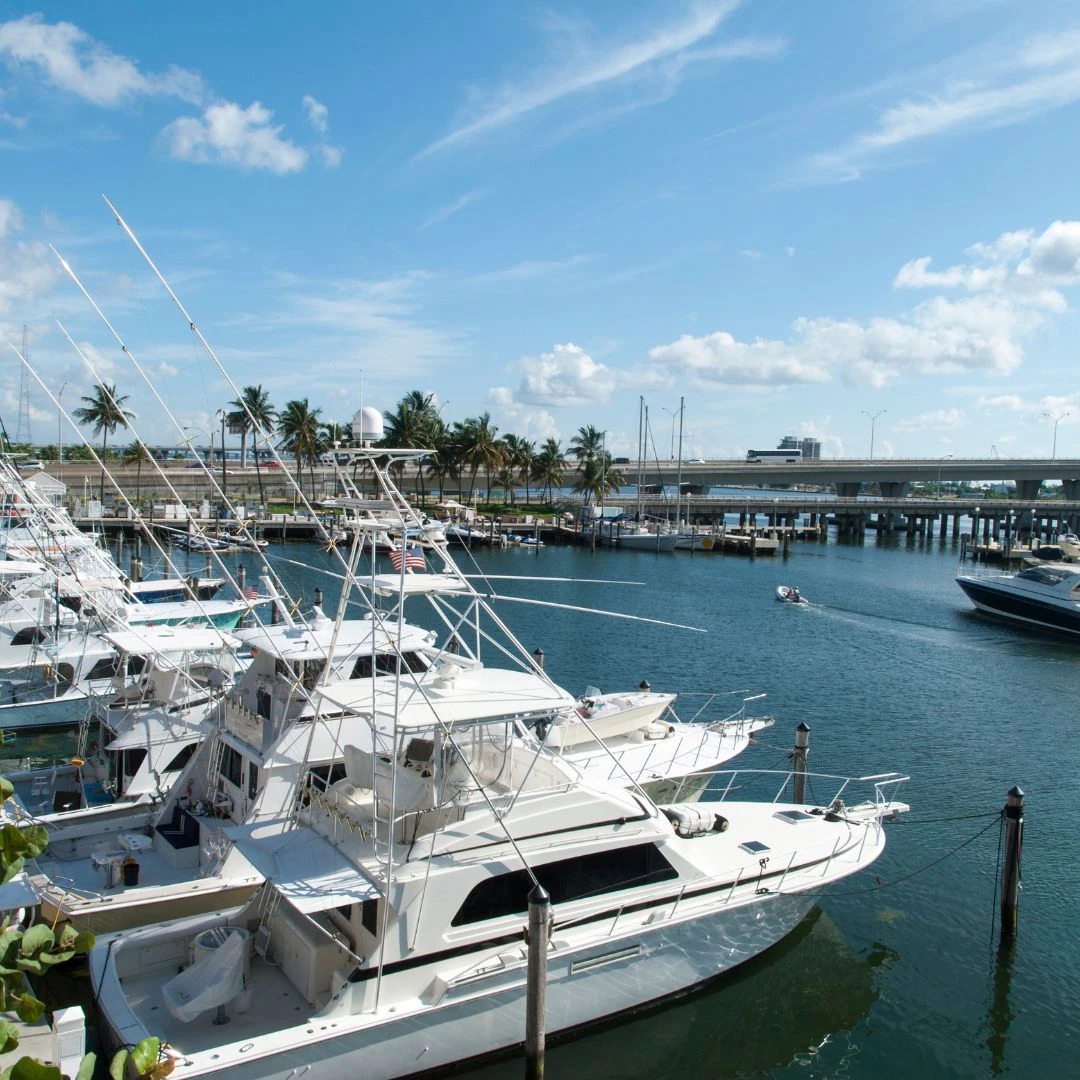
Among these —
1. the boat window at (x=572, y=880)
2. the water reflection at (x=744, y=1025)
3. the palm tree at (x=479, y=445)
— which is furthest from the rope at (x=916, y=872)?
the palm tree at (x=479, y=445)

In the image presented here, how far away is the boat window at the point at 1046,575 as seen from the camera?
2094 inches

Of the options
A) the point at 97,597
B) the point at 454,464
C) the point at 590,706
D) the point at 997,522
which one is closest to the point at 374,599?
the point at 590,706

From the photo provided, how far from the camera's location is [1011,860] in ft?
53.1

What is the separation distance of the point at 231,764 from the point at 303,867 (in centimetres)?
490

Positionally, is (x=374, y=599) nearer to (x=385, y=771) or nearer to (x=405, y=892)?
(x=385, y=771)

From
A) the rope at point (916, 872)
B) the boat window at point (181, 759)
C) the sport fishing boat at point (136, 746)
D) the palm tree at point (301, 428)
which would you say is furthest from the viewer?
the palm tree at point (301, 428)

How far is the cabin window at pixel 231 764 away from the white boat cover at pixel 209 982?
4379 mm

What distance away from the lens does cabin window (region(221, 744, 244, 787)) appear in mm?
16219

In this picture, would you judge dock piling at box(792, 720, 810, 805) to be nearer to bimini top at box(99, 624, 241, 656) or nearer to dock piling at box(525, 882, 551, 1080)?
dock piling at box(525, 882, 551, 1080)

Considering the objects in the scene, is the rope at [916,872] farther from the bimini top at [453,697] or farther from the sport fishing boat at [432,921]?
the bimini top at [453,697]

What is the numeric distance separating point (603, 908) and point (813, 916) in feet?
19.3

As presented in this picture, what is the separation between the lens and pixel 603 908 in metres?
12.9

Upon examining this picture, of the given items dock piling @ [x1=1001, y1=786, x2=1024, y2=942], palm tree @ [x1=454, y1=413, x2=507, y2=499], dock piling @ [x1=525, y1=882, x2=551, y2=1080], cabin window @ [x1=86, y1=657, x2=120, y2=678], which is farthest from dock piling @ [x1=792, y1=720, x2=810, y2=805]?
palm tree @ [x1=454, y1=413, x2=507, y2=499]

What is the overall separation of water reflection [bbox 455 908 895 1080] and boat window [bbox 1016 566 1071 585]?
44155mm
